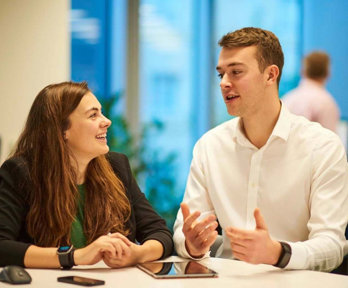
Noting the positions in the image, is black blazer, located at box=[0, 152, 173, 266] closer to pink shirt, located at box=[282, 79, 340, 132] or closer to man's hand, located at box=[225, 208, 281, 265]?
man's hand, located at box=[225, 208, 281, 265]

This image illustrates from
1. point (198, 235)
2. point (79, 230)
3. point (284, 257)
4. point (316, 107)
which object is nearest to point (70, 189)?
point (79, 230)

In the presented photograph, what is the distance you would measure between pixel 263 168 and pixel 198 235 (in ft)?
1.70

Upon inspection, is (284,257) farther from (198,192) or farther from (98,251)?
(198,192)

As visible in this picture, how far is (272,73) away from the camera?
9.38 feet

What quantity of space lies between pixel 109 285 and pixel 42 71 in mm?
2621

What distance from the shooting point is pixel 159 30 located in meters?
7.45

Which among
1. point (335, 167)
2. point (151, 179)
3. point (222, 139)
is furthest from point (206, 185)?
point (151, 179)

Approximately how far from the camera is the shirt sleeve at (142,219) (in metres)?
2.60

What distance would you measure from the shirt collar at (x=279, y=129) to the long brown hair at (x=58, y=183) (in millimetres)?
594

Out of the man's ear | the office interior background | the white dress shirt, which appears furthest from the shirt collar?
the office interior background

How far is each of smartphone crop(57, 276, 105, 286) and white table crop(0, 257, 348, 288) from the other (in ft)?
0.07

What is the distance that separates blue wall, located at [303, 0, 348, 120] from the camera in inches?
265

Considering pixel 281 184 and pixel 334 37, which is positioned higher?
pixel 334 37

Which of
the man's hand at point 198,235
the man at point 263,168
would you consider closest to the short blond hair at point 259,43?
the man at point 263,168
